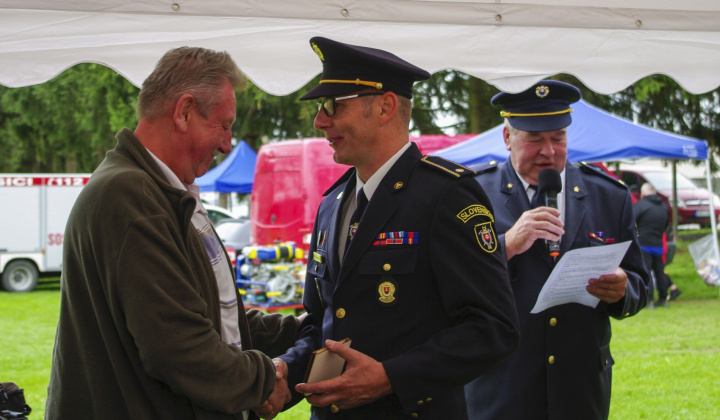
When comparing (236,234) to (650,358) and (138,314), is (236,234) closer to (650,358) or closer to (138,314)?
(650,358)

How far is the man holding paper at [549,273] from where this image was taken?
293cm

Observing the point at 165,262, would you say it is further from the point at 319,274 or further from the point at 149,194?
the point at 319,274

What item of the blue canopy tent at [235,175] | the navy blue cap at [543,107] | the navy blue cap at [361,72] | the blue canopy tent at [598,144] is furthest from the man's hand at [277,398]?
the blue canopy tent at [235,175]

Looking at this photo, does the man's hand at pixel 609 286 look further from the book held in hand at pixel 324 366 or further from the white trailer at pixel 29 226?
the white trailer at pixel 29 226

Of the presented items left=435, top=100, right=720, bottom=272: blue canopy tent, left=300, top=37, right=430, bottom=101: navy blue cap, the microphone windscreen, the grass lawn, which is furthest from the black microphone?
left=435, top=100, right=720, bottom=272: blue canopy tent

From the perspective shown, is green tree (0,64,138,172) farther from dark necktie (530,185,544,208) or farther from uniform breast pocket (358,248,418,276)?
uniform breast pocket (358,248,418,276)

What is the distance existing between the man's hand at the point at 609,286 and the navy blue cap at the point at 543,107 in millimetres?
676

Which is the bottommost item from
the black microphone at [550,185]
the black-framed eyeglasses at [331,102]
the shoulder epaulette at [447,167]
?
the black microphone at [550,185]

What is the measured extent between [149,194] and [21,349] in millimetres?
8753

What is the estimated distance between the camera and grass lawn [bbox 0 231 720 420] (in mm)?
6645

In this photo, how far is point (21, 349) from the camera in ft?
31.8

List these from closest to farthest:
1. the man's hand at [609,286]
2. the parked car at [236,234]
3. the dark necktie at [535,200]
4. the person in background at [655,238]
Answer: the man's hand at [609,286], the dark necktie at [535,200], the person in background at [655,238], the parked car at [236,234]

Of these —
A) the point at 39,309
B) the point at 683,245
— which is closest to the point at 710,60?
the point at 39,309

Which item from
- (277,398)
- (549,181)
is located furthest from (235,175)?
(277,398)
